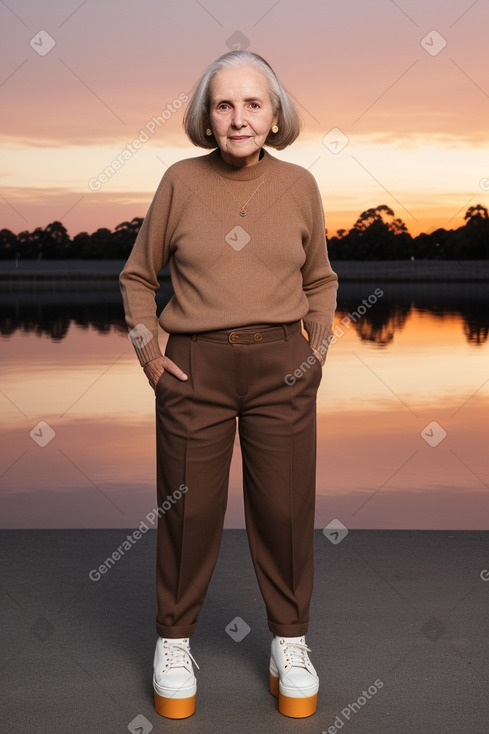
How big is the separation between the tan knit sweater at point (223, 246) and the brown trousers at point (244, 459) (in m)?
0.06

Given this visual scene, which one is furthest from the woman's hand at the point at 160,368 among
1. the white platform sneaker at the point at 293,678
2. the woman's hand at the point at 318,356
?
the white platform sneaker at the point at 293,678

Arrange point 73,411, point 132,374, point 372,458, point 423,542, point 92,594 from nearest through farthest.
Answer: point 92,594
point 423,542
point 372,458
point 73,411
point 132,374

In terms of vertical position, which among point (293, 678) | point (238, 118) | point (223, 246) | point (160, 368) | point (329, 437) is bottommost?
point (329, 437)

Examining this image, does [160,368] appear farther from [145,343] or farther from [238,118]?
[238,118]

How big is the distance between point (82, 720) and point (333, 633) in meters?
0.80

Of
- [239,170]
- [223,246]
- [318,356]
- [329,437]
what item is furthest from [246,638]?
[329,437]

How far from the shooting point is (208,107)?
2428mm

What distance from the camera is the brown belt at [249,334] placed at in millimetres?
2420

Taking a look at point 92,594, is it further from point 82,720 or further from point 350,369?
point 350,369

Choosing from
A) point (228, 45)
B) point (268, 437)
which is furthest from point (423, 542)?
point (228, 45)

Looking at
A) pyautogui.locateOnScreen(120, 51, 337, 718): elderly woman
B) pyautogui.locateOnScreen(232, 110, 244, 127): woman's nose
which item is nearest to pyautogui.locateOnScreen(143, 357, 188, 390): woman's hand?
pyautogui.locateOnScreen(120, 51, 337, 718): elderly woman

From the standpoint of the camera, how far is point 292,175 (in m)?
2.51

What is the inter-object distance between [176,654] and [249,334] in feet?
2.50

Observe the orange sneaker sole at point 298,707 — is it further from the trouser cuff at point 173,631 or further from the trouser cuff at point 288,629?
the trouser cuff at point 173,631
